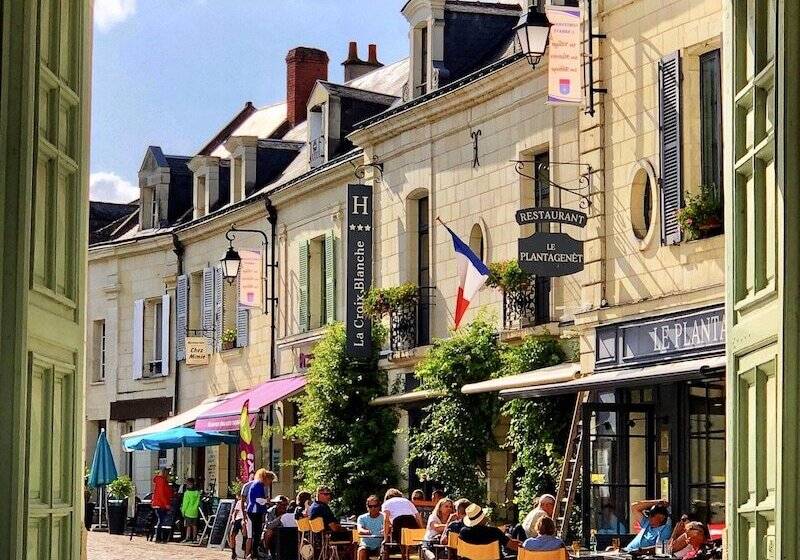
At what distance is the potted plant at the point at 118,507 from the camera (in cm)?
3497

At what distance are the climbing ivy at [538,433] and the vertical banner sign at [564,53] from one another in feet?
11.6

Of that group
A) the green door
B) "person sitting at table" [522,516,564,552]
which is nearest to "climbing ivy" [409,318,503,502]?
"person sitting at table" [522,516,564,552]

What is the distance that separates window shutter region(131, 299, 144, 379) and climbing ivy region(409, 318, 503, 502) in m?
16.3

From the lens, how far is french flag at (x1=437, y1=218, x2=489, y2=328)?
21.8m

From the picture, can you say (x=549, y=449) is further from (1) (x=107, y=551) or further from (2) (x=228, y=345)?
(2) (x=228, y=345)

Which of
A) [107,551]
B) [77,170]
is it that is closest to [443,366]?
[107,551]

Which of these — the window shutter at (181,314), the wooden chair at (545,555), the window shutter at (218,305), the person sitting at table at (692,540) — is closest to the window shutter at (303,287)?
the window shutter at (218,305)

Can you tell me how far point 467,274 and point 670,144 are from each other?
4.26 m

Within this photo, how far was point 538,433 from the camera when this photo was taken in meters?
20.8

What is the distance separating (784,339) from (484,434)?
1711cm

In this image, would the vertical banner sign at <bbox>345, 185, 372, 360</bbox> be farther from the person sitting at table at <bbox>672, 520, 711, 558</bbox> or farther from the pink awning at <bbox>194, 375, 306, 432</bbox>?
the person sitting at table at <bbox>672, 520, 711, 558</bbox>

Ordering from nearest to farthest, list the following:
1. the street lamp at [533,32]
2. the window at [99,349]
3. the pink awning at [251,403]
Result: 1. the street lamp at [533,32]
2. the pink awning at [251,403]
3. the window at [99,349]

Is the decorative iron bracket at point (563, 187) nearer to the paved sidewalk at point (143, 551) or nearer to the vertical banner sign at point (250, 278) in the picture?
the paved sidewalk at point (143, 551)

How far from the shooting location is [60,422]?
265 inches
